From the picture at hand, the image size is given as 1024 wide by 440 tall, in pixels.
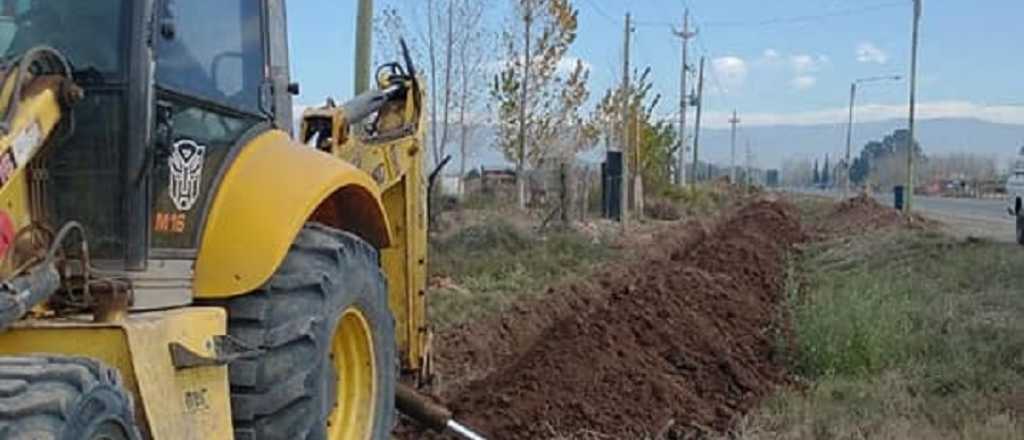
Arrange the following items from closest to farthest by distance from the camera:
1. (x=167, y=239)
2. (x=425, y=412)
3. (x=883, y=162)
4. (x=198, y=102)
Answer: (x=167, y=239) < (x=198, y=102) < (x=425, y=412) < (x=883, y=162)

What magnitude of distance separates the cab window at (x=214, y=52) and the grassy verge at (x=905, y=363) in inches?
154

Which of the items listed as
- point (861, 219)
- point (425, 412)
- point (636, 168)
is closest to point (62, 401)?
point (425, 412)

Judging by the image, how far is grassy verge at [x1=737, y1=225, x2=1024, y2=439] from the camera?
26.5ft

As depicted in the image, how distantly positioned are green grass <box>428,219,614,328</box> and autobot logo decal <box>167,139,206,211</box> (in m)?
8.11

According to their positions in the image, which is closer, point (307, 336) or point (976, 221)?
point (307, 336)

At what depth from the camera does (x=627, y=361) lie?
386 inches

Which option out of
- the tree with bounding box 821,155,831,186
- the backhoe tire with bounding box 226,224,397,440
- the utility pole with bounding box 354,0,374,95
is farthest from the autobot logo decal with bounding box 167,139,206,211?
the tree with bounding box 821,155,831,186

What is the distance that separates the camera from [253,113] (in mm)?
5680

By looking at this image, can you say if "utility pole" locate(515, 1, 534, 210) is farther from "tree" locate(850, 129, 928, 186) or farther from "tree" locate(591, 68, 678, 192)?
"tree" locate(850, 129, 928, 186)

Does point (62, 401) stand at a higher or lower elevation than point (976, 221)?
higher

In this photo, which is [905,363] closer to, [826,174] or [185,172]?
[185,172]

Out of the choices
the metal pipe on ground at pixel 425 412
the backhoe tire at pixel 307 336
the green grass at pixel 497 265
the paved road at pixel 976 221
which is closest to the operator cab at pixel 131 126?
the backhoe tire at pixel 307 336

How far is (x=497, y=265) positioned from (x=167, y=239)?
1414 cm

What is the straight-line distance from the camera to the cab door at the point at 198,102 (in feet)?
16.1
